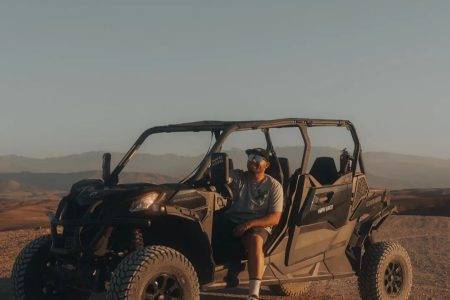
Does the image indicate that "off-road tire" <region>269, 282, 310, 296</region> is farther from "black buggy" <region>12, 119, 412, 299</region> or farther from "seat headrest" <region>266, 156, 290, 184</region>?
"seat headrest" <region>266, 156, 290, 184</region>

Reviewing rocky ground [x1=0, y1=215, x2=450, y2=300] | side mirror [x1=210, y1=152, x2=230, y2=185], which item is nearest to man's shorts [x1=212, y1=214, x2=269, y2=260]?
side mirror [x1=210, y1=152, x2=230, y2=185]

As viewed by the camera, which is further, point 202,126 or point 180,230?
point 202,126

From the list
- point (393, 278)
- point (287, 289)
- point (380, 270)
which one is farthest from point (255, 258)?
point (393, 278)

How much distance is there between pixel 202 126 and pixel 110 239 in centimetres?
164

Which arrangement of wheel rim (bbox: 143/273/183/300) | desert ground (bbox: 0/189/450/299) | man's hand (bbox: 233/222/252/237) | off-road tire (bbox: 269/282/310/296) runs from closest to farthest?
wheel rim (bbox: 143/273/183/300), man's hand (bbox: 233/222/252/237), off-road tire (bbox: 269/282/310/296), desert ground (bbox: 0/189/450/299)

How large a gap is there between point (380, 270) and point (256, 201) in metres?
2.41

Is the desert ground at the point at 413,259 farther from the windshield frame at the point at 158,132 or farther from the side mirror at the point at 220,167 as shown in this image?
the side mirror at the point at 220,167

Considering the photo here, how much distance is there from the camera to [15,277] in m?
6.35

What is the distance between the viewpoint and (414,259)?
479 inches

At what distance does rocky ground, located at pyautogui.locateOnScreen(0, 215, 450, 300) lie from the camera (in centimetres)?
862

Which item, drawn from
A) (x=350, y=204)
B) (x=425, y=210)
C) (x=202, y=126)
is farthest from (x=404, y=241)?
(x=425, y=210)

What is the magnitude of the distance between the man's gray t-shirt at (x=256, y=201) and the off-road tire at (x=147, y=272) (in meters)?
0.88

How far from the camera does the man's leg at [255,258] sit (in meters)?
5.85

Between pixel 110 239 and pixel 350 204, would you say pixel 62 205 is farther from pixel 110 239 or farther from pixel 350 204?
pixel 350 204
